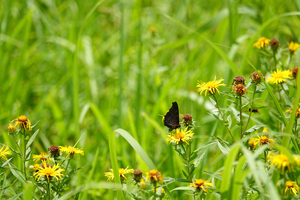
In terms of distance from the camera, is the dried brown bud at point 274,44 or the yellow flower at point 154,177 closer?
the yellow flower at point 154,177

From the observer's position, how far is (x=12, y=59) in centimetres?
392

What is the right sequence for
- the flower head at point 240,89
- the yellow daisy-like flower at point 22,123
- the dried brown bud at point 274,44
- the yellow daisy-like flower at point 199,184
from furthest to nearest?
the dried brown bud at point 274,44, the yellow daisy-like flower at point 22,123, the flower head at point 240,89, the yellow daisy-like flower at point 199,184

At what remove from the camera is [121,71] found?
2.49m

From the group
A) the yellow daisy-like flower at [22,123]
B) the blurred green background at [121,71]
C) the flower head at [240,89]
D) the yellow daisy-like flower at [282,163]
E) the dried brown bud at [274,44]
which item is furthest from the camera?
the blurred green background at [121,71]

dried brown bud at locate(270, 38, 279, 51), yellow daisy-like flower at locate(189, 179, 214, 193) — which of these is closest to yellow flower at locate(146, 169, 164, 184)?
yellow daisy-like flower at locate(189, 179, 214, 193)

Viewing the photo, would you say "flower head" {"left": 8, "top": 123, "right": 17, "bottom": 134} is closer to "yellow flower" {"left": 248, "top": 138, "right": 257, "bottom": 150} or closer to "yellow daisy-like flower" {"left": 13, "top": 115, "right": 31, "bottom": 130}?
"yellow daisy-like flower" {"left": 13, "top": 115, "right": 31, "bottom": 130}

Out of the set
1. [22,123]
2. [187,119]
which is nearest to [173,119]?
[187,119]

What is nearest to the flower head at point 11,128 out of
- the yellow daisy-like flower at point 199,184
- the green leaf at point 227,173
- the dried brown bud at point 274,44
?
the yellow daisy-like flower at point 199,184

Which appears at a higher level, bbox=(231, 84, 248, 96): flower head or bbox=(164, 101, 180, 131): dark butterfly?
bbox=(231, 84, 248, 96): flower head

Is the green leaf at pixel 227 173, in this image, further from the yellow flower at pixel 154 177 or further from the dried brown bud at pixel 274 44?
the dried brown bud at pixel 274 44

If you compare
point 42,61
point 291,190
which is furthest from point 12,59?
point 291,190

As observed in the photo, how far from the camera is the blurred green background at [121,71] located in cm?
240

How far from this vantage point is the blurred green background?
2.40 m

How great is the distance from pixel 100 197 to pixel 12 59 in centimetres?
266
